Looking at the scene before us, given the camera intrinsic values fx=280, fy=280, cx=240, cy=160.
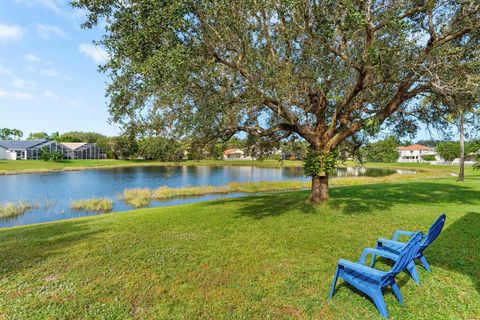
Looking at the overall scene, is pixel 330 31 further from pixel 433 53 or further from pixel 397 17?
pixel 433 53

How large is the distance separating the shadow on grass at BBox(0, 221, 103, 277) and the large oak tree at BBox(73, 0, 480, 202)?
156 inches

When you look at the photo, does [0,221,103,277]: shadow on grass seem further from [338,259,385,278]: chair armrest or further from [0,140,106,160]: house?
[0,140,106,160]: house

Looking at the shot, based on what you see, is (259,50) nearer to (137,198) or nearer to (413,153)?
(137,198)

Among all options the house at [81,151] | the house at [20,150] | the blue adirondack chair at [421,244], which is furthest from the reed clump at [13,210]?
the house at [81,151]

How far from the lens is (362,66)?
8539 millimetres

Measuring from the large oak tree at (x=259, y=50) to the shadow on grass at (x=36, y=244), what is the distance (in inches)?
156

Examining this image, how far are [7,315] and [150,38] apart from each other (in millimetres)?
6453

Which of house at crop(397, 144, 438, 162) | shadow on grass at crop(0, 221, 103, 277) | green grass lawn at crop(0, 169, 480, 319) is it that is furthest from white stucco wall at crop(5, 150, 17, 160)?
house at crop(397, 144, 438, 162)

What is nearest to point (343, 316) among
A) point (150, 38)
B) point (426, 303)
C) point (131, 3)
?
point (426, 303)

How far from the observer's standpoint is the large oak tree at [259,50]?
7320 mm

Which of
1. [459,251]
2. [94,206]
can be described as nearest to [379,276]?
[459,251]

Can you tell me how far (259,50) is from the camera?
8.65m

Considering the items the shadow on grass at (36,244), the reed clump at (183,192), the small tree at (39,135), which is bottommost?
the reed clump at (183,192)

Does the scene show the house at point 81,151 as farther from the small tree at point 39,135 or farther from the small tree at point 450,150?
the small tree at point 450,150
